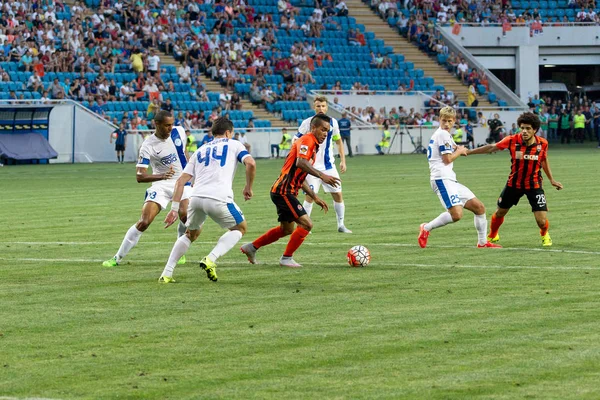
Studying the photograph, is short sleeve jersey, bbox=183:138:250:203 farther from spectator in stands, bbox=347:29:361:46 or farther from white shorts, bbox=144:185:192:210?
spectator in stands, bbox=347:29:361:46

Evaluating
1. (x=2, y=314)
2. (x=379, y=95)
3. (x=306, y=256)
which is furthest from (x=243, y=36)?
(x=2, y=314)

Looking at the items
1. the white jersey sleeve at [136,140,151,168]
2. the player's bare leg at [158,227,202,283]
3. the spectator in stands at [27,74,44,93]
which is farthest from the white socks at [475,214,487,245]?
the spectator in stands at [27,74,44,93]

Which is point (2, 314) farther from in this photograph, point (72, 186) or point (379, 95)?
point (379, 95)

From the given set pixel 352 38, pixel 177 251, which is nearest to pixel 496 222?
pixel 177 251

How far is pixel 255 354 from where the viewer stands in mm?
8227

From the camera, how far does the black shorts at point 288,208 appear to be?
1327 centimetres

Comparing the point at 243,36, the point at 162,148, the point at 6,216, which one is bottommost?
the point at 6,216

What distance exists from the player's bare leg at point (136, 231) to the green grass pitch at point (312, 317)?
0.70 feet

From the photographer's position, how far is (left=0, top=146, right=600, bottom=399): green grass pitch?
7.31 meters

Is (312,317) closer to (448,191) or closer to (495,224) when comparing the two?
(448,191)

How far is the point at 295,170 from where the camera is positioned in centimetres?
1351

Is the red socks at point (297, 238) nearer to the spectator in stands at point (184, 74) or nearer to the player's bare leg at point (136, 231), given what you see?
the player's bare leg at point (136, 231)

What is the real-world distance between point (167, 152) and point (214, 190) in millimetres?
2051

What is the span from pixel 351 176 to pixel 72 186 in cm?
829
